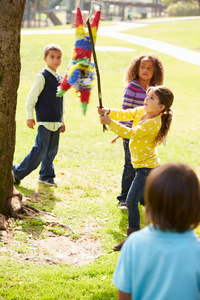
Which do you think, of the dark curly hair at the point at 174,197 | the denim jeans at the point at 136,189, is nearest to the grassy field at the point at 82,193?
the denim jeans at the point at 136,189

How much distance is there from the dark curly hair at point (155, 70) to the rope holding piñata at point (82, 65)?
3.74ft

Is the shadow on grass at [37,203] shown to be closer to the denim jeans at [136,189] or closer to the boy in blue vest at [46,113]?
the boy in blue vest at [46,113]

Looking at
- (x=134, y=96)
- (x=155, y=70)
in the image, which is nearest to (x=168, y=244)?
(x=134, y=96)

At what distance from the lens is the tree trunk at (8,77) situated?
14.3 feet

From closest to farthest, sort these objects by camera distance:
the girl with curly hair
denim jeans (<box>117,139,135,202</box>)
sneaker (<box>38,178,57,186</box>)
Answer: the girl with curly hair, denim jeans (<box>117,139,135,202</box>), sneaker (<box>38,178,57,186</box>)

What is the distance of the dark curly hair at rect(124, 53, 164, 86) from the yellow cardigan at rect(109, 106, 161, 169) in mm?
711

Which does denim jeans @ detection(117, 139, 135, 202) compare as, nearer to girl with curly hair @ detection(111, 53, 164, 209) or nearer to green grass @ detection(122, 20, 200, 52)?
girl with curly hair @ detection(111, 53, 164, 209)

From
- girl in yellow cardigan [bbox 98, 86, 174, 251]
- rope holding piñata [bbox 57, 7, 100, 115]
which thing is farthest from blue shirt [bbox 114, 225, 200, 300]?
rope holding piñata [bbox 57, 7, 100, 115]

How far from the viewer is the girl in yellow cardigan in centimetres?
402

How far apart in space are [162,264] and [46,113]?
4.13 m

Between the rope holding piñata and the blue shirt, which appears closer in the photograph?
the blue shirt

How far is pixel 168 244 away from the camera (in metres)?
1.75

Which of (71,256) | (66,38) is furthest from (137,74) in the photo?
(66,38)

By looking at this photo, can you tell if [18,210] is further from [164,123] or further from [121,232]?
[164,123]
